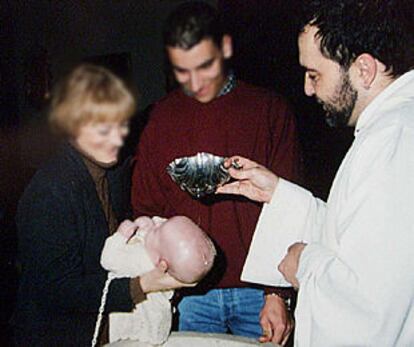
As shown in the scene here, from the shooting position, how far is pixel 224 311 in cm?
112

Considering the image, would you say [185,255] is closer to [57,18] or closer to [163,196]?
[163,196]

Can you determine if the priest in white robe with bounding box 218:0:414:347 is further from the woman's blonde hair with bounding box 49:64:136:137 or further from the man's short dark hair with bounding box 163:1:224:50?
the woman's blonde hair with bounding box 49:64:136:137

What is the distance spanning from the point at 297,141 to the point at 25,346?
1.76 feet


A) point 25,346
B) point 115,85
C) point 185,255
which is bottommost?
point 25,346

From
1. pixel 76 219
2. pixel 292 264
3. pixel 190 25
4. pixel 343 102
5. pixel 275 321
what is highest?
pixel 190 25

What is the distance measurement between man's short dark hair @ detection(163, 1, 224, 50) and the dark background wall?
2 cm

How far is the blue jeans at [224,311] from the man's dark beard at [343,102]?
351 mm

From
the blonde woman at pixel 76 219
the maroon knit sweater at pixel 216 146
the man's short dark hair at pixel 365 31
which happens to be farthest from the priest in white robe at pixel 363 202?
the blonde woman at pixel 76 219

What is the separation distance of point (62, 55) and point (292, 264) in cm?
46

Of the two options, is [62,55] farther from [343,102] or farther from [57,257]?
[343,102]

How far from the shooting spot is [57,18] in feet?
3.10

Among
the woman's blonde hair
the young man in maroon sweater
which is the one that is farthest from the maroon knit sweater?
the woman's blonde hair

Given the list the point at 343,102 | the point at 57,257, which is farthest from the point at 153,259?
the point at 343,102

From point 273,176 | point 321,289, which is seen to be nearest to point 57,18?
point 273,176
